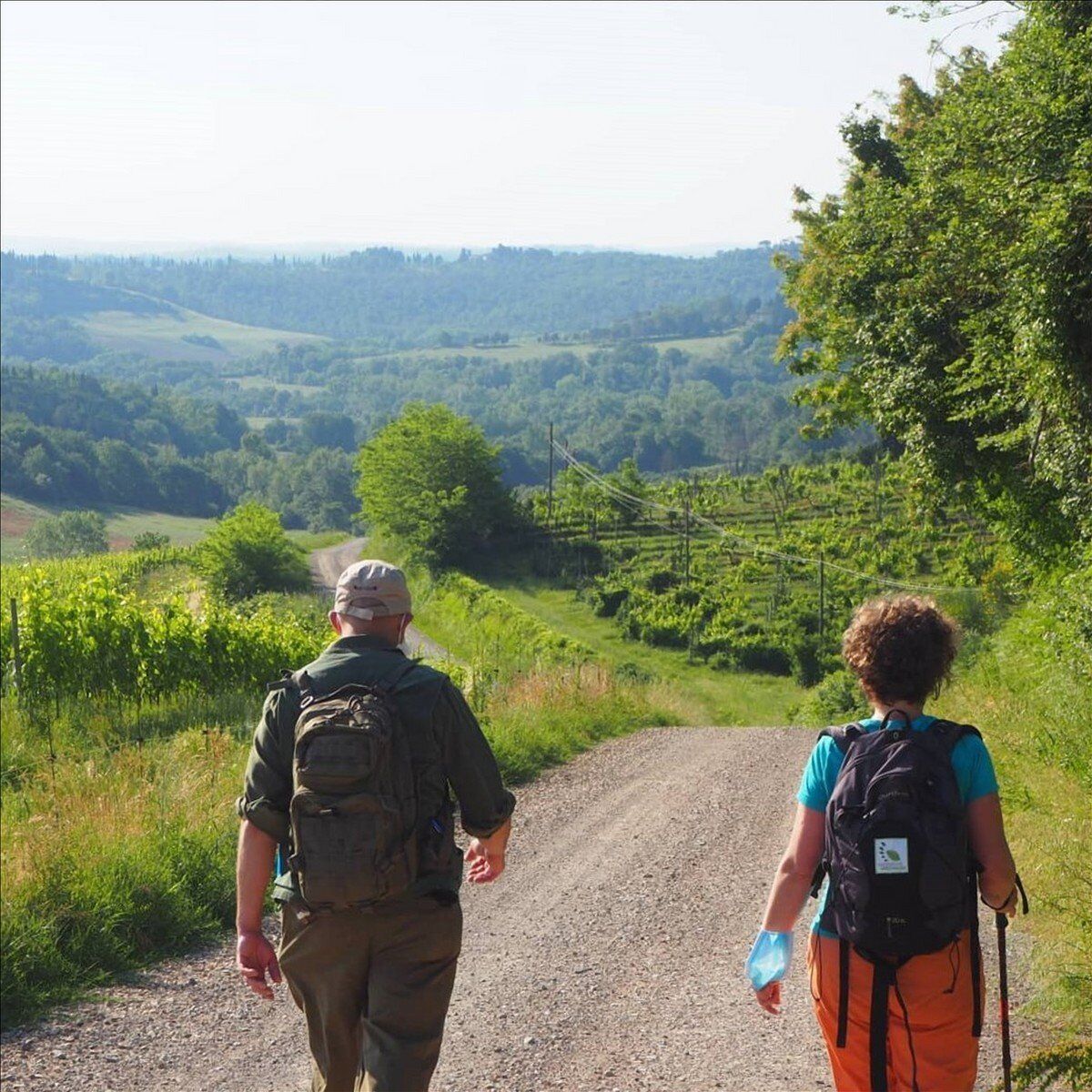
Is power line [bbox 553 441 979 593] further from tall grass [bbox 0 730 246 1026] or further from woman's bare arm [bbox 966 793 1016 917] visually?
woman's bare arm [bbox 966 793 1016 917]

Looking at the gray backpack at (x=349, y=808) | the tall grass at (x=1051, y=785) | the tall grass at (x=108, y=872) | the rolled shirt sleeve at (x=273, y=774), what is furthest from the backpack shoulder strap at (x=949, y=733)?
the tall grass at (x=108, y=872)

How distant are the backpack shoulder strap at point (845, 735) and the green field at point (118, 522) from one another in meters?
117

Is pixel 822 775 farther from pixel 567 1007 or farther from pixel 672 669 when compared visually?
pixel 672 669

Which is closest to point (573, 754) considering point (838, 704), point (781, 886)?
A: point (781, 886)

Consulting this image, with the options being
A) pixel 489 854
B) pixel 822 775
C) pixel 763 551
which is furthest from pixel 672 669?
pixel 822 775

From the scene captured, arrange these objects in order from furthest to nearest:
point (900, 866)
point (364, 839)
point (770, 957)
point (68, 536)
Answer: point (68, 536)
point (770, 957)
point (364, 839)
point (900, 866)

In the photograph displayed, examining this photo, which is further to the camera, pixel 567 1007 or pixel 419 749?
→ pixel 567 1007

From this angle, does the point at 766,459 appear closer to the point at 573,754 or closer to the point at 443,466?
the point at 443,466

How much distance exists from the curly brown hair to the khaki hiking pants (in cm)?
130

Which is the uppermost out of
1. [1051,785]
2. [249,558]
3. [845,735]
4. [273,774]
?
[845,735]

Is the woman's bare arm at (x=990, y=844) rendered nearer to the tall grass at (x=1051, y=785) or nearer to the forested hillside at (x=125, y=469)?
the tall grass at (x=1051, y=785)

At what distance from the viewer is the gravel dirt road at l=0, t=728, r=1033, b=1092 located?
528 centimetres

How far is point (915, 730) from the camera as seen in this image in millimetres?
3211

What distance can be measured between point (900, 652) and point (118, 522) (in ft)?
488
